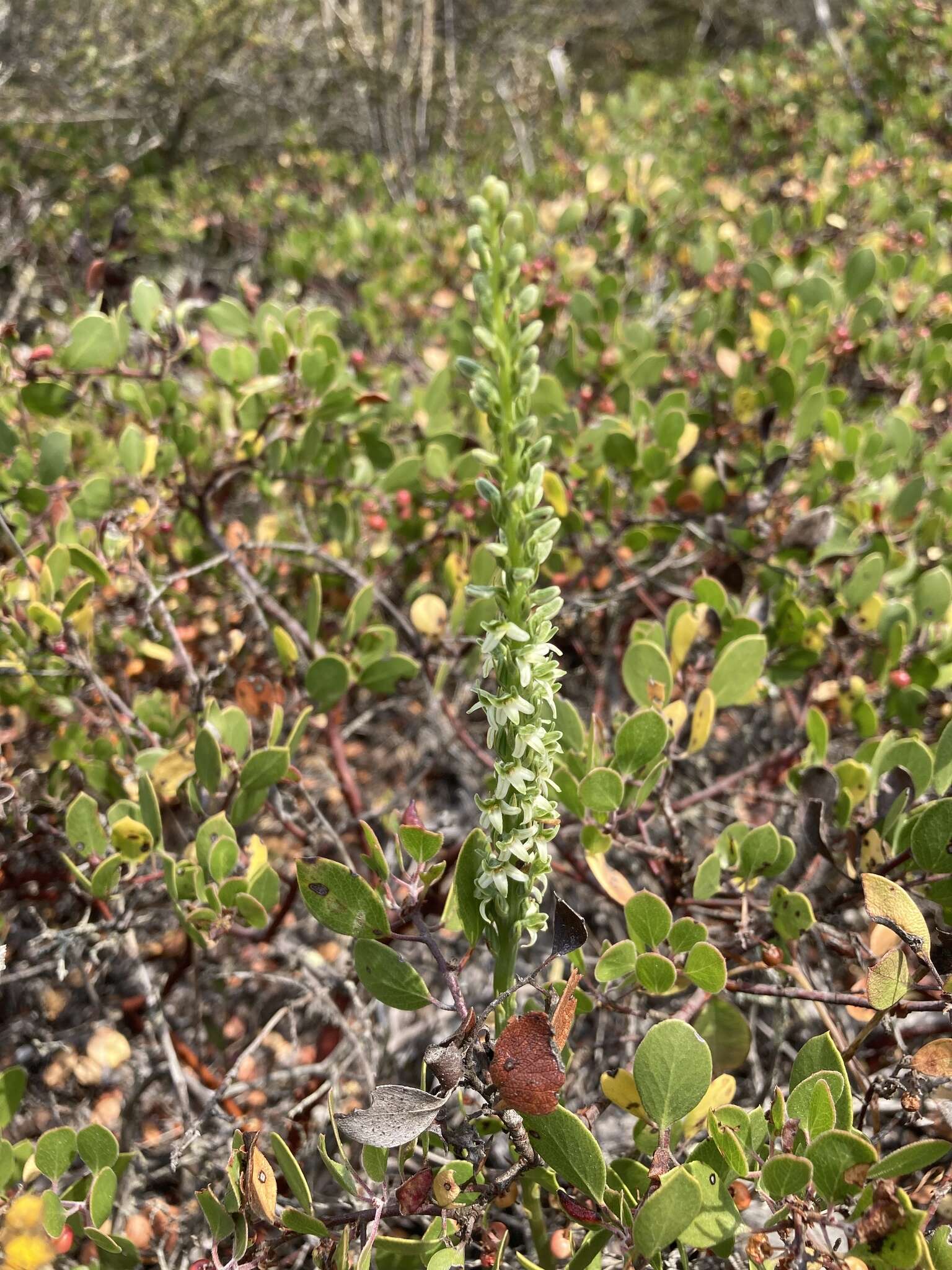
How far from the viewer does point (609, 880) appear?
1.39m

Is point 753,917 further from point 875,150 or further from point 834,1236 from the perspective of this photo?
point 875,150

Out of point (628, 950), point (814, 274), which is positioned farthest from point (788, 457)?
point (628, 950)

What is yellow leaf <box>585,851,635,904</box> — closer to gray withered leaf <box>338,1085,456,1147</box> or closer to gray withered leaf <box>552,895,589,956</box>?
gray withered leaf <box>552,895,589,956</box>

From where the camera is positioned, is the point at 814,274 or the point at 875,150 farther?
the point at 875,150

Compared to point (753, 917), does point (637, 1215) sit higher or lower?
higher

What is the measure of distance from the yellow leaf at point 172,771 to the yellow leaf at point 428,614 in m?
0.58

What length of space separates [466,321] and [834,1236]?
246cm

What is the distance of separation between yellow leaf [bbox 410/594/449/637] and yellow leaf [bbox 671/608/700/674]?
1.81 ft

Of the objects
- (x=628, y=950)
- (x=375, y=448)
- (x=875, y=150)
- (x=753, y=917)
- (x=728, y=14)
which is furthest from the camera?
(x=728, y=14)

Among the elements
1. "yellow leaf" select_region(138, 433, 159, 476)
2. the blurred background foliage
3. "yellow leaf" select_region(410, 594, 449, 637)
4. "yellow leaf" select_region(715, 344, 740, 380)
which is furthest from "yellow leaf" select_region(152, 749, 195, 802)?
the blurred background foliage

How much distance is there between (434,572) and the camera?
2750 millimetres

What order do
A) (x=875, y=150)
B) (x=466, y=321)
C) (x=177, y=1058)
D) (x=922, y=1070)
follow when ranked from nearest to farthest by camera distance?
(x=922, y=1070) → (x=177, y=1058) → (x=466, y=321) → (x=875, y=150)

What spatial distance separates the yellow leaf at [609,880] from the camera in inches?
53.9

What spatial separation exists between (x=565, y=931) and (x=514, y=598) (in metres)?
0.43
